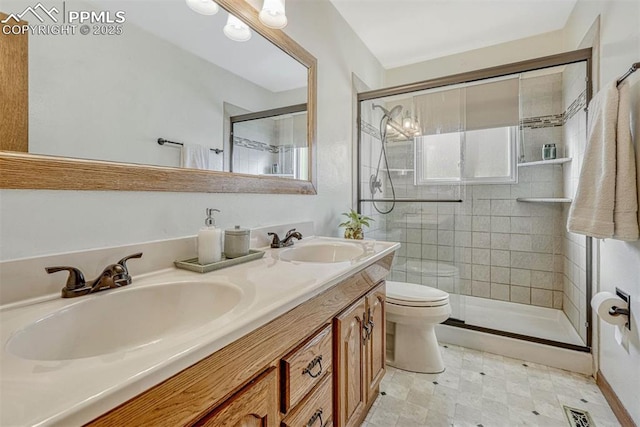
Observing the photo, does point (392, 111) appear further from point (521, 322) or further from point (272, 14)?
point (521, 322)

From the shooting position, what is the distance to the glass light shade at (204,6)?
112cm

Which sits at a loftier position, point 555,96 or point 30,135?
point 555,96

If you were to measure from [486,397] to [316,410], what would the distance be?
3.85ft

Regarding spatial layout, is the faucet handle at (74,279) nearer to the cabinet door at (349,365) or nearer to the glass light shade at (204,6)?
the cabinet door at (349,365)

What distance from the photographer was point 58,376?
0.41 meters

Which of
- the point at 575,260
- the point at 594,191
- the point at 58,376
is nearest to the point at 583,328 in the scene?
the point at 575,260

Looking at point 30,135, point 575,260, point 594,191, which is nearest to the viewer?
point 30,135

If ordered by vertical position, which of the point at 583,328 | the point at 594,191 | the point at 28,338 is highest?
the point at 594,191

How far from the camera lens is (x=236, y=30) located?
130cm

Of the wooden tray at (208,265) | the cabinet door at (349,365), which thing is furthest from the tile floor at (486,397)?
the wooden tray at (208,265)

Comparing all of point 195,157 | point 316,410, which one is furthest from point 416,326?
point 195,157

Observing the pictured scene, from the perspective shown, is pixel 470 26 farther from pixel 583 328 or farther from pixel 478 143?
pixel 583 328

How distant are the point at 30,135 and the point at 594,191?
6.99ft

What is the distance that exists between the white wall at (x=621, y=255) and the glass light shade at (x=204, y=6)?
5.91 feet
